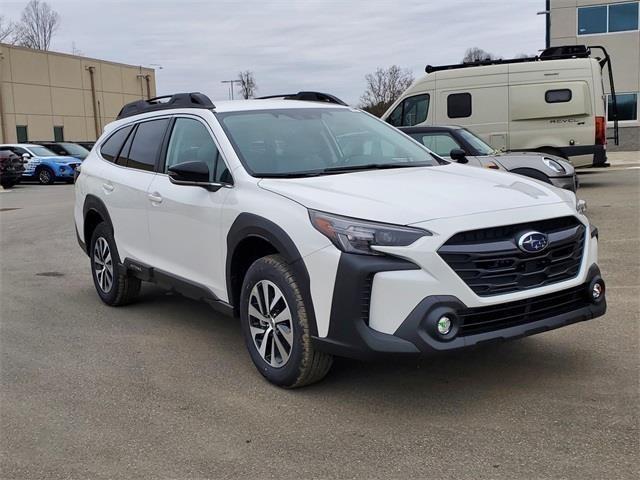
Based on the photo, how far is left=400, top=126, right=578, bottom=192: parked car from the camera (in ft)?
31.1

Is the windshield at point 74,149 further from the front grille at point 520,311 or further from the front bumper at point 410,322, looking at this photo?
the front grille at point 520,311

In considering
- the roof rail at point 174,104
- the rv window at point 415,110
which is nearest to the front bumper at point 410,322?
the roof rail at point 174,104

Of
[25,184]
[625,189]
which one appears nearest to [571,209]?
[625,189]

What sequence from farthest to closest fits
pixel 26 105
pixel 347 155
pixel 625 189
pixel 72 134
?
pixel 72 134
pixel 26 105
pixel 625 189
pixel 347 155

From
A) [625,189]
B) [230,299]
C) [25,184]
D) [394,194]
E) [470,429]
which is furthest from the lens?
[25,184]

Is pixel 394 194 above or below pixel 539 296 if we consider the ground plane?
above

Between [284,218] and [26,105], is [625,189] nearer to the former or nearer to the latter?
[284,218]

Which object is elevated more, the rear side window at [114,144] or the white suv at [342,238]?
the rear side window at [114,144]

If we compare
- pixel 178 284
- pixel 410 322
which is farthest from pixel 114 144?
pixel 410 322

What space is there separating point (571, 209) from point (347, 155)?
159 centimetres

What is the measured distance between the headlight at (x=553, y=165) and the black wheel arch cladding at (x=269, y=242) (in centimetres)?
660

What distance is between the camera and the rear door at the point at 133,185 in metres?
5.48

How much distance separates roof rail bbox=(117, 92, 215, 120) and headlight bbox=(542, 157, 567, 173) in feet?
19.2

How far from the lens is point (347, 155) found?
479 centimetres
